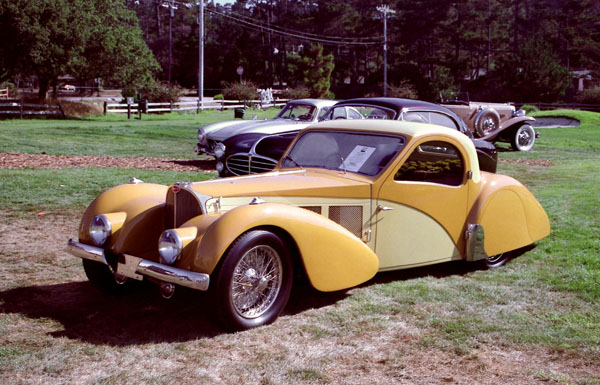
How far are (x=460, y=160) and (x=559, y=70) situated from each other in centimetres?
4895

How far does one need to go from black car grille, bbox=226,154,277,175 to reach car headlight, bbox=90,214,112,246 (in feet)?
17.7

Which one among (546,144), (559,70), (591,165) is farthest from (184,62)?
(591,165)

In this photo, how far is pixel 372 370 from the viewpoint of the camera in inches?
162

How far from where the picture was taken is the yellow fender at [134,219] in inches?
207

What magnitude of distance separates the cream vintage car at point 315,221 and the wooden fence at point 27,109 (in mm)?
28394

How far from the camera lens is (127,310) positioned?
5.23 m

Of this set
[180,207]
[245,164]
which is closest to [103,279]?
[180,207]

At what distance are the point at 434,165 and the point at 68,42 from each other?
30239 millimetres

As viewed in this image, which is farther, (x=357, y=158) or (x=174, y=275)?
(x=357, y=158)

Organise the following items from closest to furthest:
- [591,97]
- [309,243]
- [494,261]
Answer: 1. [309,243]
2. [494,261]
3. [591,97]

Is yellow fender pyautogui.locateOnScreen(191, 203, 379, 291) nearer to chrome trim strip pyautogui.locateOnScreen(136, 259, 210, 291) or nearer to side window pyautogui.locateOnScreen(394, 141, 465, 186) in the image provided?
chrome trim strip pyautogui.locateOnScreen(136, 259, 210, 291)

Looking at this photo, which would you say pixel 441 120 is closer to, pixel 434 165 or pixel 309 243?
pixel 434 165

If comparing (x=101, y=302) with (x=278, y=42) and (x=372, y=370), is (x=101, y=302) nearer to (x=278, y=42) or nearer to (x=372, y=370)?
(x=372, y=370)

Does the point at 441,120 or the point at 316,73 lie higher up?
the point at 316,73
